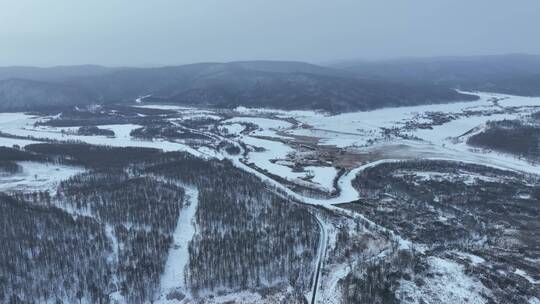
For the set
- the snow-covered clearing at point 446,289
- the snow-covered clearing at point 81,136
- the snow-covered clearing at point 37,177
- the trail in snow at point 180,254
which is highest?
the snow-covered clearing at point 81,136

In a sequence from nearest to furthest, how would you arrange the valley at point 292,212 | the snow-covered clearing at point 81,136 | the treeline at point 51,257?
the treeline at point 51,257, the valley at point 292,212, the snow-covered clearing at point 81,136

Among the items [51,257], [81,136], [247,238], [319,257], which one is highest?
[81,136]

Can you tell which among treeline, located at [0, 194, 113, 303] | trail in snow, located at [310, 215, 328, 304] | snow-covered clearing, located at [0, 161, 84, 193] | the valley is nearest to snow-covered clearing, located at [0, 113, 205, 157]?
the valley

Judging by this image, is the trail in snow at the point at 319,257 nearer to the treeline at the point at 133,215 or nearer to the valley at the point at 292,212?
the valley at the point at 292,212

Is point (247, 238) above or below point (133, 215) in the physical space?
below

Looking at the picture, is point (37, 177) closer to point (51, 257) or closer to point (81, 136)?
point (51, 257)

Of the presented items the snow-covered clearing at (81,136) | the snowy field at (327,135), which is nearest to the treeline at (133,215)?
the snowy field at (327,135)

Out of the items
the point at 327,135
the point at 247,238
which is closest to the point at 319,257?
the point at 247,238

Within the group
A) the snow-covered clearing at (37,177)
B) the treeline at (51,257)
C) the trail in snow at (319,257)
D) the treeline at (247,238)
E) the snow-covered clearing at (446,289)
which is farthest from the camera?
the snow-covered clearing at (37,177)
